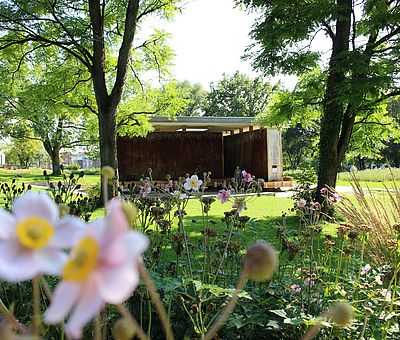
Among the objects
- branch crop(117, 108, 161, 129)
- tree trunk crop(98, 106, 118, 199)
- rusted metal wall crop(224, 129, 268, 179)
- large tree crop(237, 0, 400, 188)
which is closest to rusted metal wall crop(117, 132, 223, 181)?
rusted metal wall crop(224, 129, 268, 179)

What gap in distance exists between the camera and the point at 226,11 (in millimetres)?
9562

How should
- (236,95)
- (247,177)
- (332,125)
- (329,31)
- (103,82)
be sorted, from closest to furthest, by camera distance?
(247,177) → (332,125) → (329,31) → (103,82) → (236,95)

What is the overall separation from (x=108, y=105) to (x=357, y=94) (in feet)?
17.2

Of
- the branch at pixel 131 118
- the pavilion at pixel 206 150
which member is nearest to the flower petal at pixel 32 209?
the branch at pixel 131 118

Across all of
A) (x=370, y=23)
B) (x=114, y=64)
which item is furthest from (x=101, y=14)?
(x=370, y=23)

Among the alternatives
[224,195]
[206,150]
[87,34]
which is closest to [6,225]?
[224,195]

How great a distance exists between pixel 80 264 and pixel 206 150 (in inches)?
667

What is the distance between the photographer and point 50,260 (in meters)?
0.29

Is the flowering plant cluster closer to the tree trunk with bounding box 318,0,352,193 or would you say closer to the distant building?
the tree trunk with bounding box 318,0,352,193

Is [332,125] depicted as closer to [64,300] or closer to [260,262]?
[260,262]

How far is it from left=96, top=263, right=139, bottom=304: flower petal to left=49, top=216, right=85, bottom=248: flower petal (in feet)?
0.14

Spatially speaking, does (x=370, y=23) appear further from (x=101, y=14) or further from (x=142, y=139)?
(x=142, y=139)

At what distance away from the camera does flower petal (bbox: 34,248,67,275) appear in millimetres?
279

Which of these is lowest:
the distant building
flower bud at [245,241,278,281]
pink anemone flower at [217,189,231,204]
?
the distant building
